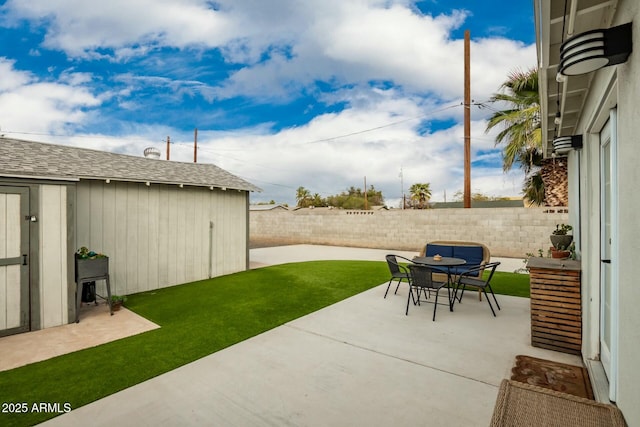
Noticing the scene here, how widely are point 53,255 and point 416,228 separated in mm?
11336

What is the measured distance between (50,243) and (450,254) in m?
6.97

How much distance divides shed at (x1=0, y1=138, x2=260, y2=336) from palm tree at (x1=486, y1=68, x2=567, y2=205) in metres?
8.00

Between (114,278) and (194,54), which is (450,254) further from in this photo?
(194,54)

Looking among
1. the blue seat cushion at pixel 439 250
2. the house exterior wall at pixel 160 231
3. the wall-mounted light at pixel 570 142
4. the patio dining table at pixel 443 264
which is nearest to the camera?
the wall-mounted light at pixel 570 142

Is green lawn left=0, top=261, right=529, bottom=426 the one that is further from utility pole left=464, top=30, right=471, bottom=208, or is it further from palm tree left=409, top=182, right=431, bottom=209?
palm tree left=409, top=182, right=431, bottom=209

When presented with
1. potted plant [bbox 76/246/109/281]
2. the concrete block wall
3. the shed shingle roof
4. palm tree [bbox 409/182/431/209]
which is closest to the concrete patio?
potted plant [bbox 76/246/109/281]

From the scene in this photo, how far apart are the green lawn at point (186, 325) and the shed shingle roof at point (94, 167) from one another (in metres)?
2.39

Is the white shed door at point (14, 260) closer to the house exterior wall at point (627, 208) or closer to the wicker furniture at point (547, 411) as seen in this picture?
the wicker furniture at point (547, 411)

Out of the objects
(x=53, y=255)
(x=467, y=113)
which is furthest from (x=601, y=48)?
(x=467, y=113)

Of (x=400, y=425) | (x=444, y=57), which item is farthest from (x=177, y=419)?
A: (x=444, y=57)

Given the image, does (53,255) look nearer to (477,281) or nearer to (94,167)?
(94,167)

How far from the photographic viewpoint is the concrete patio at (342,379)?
2176 millimetres

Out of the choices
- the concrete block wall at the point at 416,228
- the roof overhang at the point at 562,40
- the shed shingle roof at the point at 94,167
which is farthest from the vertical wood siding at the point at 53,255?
the concrete block wall at the point at 416,228

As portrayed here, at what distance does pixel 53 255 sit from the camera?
411 cm
